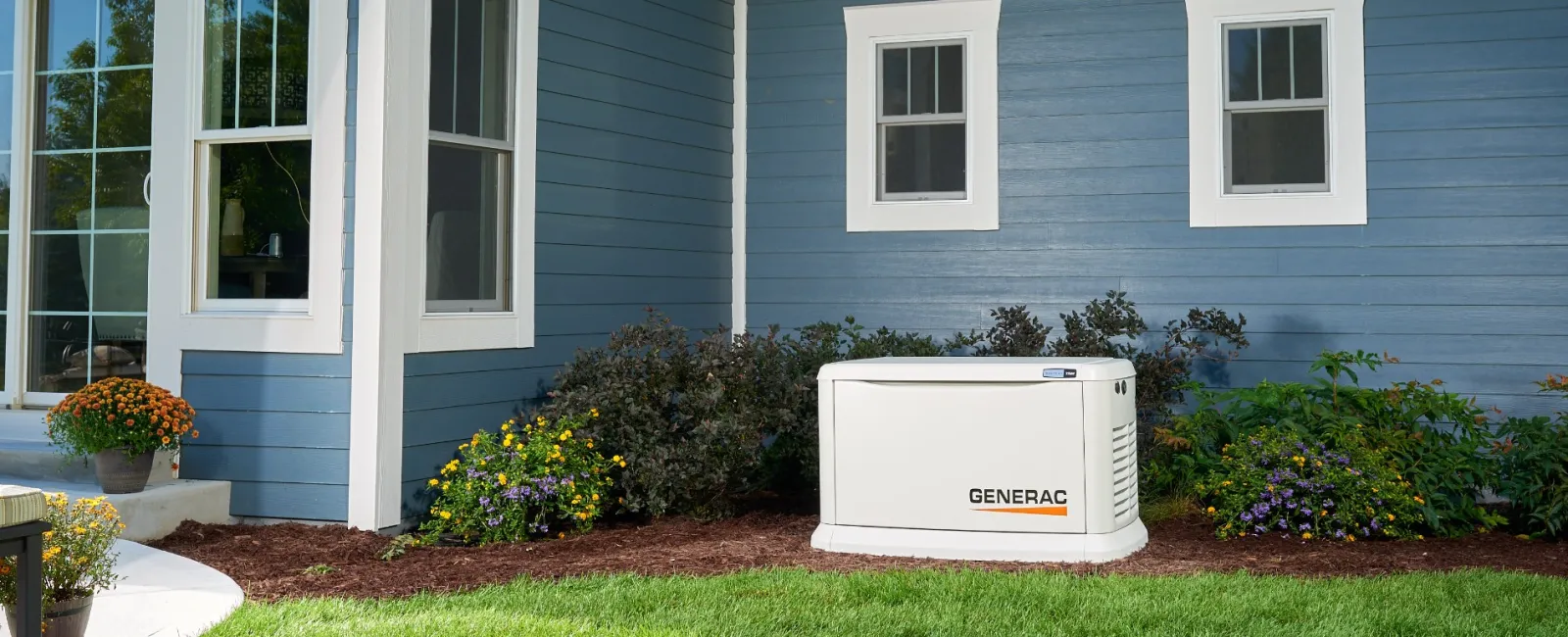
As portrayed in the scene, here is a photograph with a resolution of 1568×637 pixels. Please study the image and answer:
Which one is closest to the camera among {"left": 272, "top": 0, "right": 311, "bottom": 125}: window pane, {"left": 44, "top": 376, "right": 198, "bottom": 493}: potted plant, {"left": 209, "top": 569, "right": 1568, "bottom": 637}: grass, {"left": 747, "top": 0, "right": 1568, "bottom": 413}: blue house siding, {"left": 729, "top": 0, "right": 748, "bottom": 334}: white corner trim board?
{"left": 209, "top": 569, "right": 1568, "bottom": 637}: grass

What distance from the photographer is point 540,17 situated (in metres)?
6.48

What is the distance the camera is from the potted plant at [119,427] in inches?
213

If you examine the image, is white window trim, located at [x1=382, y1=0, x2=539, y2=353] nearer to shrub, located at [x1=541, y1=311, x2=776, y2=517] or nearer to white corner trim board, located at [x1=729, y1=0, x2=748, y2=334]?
shrub, located at [x1=541, y1=311, x2=776, y2=517]

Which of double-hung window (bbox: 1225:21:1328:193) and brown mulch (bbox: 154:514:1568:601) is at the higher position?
double-hung window (bbox: 1225:21:1328:193)

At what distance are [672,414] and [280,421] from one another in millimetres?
1713

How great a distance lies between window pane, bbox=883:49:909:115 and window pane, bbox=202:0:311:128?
3.28 m

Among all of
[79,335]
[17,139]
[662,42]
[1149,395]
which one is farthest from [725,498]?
[17,139]

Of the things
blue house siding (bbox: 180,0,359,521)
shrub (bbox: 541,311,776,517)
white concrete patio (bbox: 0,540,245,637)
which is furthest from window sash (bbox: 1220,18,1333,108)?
white concrete patio (bbox: 0,540,245,637)

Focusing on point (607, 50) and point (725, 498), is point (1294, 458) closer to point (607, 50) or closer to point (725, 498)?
point (725, 498)

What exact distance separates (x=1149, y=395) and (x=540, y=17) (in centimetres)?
346

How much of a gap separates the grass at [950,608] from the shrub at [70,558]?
388mm

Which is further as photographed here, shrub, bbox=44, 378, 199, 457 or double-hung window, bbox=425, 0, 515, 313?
double-hung window, bbox=425, 0, 515, 313

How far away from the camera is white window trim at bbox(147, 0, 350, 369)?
18.9 ft

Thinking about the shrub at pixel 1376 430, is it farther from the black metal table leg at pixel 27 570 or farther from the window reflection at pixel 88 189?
the window reflection at pixel 88 189
